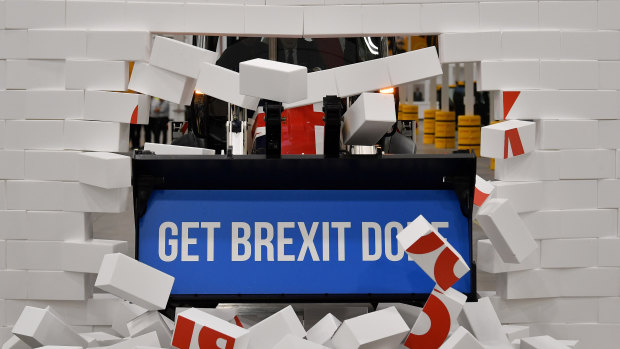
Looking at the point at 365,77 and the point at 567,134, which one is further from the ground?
the point at 365,77

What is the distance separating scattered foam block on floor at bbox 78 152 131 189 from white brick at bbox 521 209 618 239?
1993 mm

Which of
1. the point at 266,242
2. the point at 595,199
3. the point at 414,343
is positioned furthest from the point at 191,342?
the point at 595,199

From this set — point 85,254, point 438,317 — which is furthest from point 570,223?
point 85,254

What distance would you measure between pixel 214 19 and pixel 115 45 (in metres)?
0.51

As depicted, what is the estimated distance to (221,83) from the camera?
184 inches

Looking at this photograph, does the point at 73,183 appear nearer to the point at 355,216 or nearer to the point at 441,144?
the point at 355,216

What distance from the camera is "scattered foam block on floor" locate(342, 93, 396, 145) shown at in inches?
162

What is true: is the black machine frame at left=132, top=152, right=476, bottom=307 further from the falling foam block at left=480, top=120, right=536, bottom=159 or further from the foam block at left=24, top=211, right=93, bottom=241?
the foam block at left=24, top=211, right=93, bottom=241

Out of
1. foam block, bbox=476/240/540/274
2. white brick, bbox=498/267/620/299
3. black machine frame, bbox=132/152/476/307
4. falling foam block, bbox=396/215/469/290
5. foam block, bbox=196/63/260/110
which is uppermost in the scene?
foam block, bbox=196/63/260/110

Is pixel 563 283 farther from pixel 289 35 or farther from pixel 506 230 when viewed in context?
pixel 289 35

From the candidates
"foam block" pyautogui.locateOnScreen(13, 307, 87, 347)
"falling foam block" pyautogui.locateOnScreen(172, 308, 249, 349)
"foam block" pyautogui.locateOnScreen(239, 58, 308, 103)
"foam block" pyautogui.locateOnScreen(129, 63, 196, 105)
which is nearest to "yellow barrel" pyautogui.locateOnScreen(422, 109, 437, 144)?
"foam block" pyautogui.locateOnScreen(129, 63, 196, 105)

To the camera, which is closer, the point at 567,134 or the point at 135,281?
the point at 135,281

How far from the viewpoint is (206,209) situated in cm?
426

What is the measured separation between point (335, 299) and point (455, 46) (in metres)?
1.42
